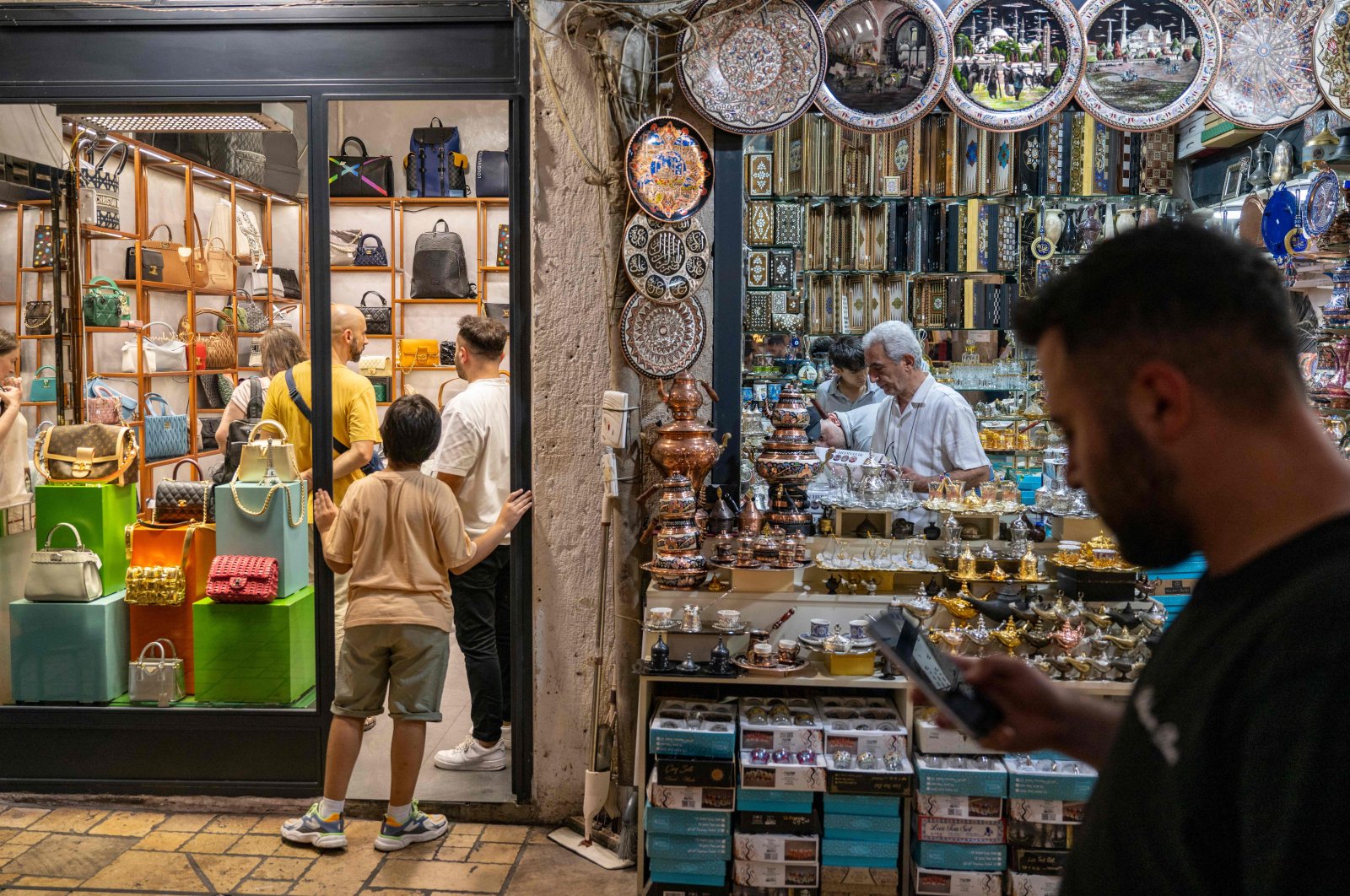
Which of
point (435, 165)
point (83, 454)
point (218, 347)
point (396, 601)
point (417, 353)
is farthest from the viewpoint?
point (417, 353)

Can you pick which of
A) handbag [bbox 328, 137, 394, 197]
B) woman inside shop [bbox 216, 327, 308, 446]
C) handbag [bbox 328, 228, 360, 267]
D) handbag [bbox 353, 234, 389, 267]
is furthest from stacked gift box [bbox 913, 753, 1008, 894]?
handbag [bbox 328, 228, 360, 267]

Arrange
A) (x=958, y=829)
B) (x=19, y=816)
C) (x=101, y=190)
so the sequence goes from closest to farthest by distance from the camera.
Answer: (x=958, y=829), (x=19, y=816), (x=101, y=190)

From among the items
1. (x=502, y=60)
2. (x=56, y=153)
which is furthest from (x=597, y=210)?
(x=56, y=153)

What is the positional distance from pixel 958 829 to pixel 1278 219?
8.49 ft

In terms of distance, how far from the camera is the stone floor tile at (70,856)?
347 centimetres

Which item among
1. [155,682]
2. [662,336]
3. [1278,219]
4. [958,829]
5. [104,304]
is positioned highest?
[1278,219]

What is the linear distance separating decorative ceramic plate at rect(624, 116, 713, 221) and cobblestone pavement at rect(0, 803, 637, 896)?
86.6 inches

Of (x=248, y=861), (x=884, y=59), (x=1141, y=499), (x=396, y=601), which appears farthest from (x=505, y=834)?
(x=1141, y=499)

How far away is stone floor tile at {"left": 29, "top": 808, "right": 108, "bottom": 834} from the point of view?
380 cm

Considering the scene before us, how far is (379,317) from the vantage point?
6395mm

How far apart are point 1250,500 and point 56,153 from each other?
477 centimetres

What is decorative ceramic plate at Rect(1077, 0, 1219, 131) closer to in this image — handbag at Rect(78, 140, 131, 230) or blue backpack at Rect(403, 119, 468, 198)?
blue backpack at Rect(403, 119, 468, 198)

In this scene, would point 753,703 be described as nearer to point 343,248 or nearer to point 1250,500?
point 1250,500

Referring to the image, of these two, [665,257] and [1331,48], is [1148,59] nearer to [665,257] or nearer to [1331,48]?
[1331,48]
